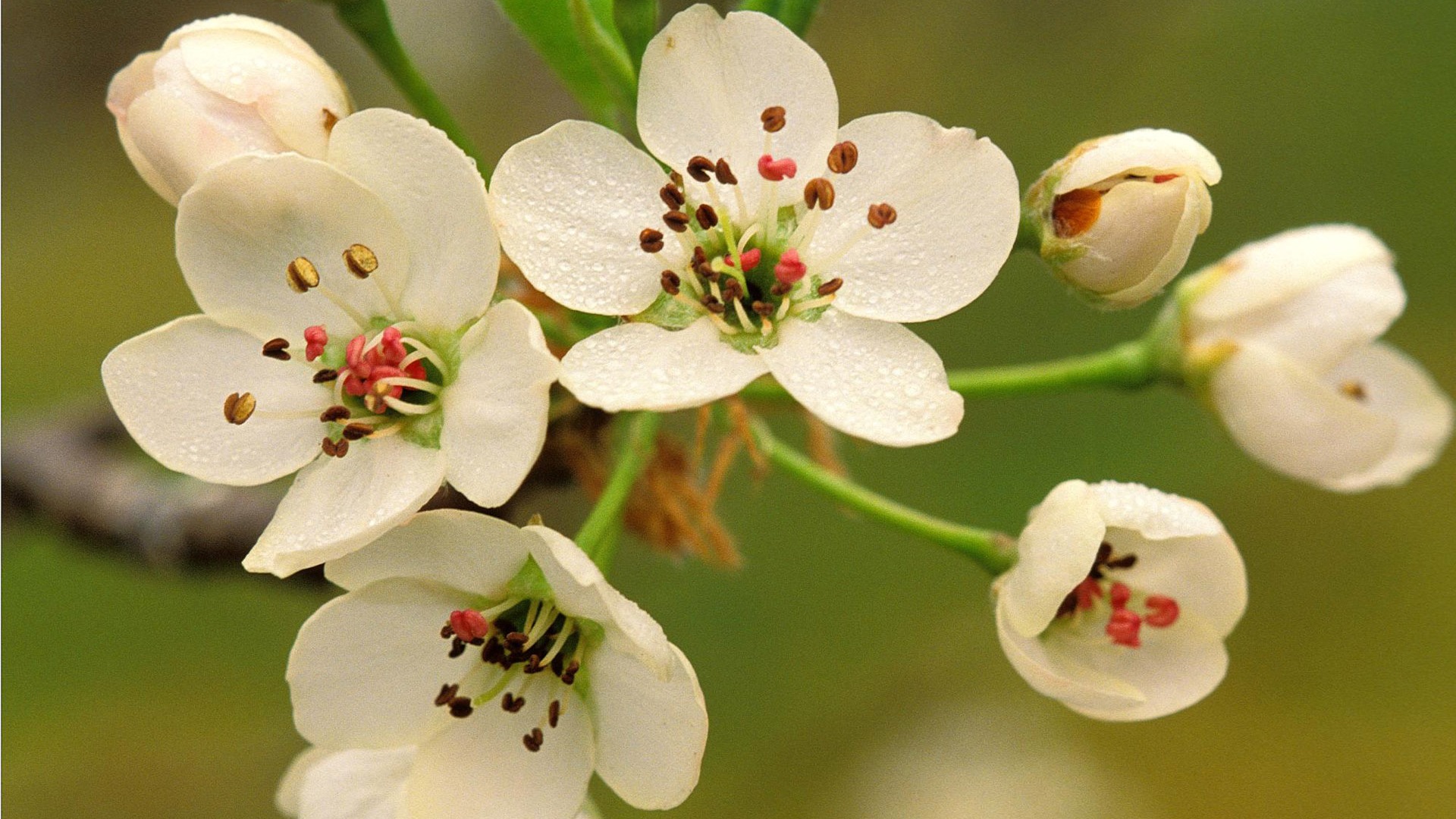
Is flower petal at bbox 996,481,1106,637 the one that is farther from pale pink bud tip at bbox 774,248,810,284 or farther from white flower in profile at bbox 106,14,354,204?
white flower in profile at bbox 106,14,354,204

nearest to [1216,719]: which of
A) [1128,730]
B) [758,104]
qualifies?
[1128,730]

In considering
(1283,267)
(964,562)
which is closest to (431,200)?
(1283,267)

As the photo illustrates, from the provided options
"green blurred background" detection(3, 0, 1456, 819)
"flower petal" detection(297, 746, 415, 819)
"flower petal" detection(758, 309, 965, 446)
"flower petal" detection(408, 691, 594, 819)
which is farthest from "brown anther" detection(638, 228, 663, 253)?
"green blurred background" detection(3, 0, 1456, 819)

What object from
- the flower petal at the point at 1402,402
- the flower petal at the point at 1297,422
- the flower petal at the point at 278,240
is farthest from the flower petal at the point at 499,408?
the flower petal at the point at 1402,402

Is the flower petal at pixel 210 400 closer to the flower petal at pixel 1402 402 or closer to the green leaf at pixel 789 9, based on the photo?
the green leaf at pixel 789 9

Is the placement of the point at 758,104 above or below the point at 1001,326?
above

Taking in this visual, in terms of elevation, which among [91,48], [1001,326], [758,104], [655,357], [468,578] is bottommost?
[1001,326]

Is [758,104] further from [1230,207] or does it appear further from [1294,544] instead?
[1230,207]
